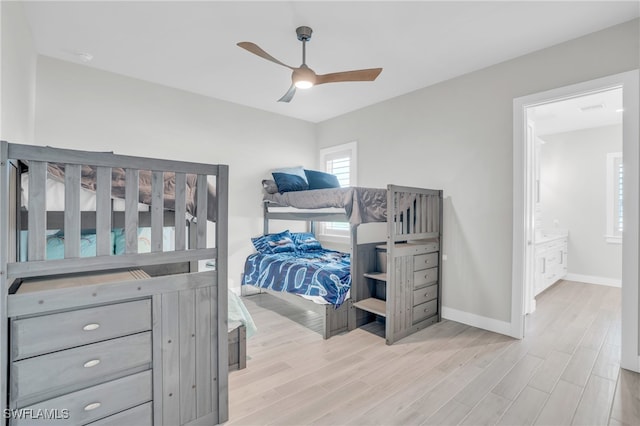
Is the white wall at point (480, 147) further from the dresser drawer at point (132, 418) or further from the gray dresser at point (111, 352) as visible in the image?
the dresser drawer at point (132, 418)

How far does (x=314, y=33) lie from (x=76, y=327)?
2599mm

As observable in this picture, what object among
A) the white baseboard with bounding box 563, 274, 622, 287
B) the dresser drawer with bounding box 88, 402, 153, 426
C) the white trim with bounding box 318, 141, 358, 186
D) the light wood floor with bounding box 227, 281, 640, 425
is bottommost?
the light wood floor with bounding box 227, 281, 640, 425

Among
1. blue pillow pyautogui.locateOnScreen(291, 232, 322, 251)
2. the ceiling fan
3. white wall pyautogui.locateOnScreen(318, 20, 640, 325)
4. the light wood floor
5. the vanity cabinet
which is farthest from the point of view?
blue pillow pyautogui.locateOnScreen(291, 232, 322, 251)

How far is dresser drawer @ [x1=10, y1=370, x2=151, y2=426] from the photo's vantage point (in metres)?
1.34

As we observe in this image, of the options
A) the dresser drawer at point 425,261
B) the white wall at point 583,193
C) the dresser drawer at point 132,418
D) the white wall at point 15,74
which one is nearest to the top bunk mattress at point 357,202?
the dresser drawer at point 425,261

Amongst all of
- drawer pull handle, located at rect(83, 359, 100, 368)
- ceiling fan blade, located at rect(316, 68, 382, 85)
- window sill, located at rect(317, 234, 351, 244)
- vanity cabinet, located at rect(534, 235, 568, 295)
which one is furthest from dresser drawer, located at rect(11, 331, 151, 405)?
vanity cabinet, located at rect(534, 235, 568, 295)

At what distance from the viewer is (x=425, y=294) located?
330 cm

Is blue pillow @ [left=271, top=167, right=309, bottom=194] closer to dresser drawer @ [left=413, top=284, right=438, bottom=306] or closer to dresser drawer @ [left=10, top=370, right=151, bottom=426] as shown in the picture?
dresser drawer @ [left=413, top=284, right=438, bottom=306]

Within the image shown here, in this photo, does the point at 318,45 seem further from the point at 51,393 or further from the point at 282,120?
the point at 51,393

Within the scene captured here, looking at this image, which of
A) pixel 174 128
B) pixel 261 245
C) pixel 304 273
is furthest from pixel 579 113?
pixel 174 128

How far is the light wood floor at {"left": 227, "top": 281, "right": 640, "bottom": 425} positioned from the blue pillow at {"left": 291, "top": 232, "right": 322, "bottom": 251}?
142 cm

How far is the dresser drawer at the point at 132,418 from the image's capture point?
57.0 inches

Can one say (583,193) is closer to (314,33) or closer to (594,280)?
(594,280)

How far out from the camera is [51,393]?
1.33m
